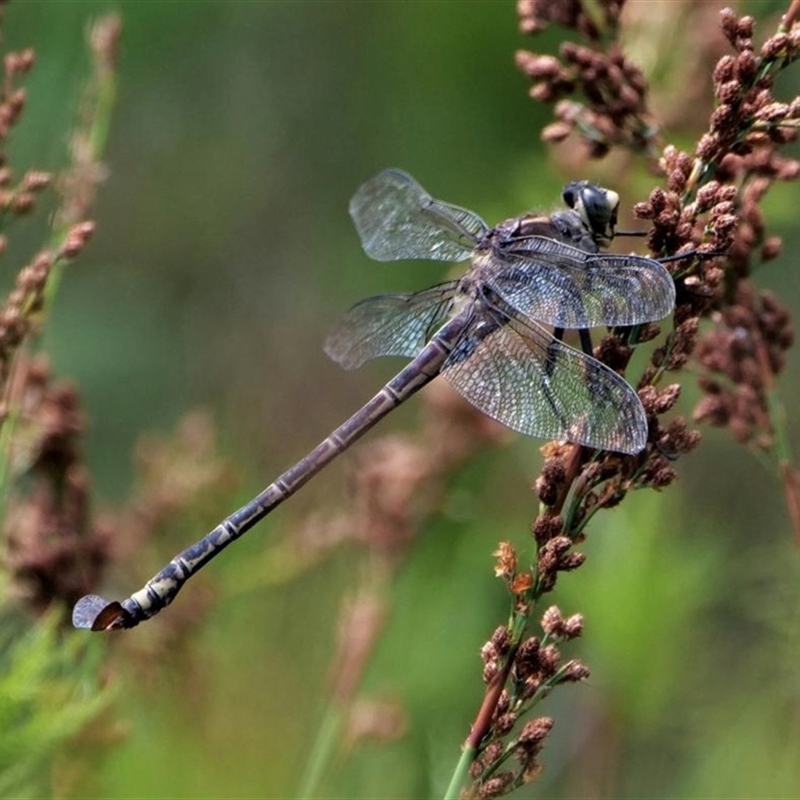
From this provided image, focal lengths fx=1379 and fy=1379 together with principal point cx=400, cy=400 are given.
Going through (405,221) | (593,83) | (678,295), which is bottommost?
(678,295)

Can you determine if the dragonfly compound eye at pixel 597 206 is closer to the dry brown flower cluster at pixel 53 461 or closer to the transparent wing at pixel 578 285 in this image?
the transparent wing at pixel 578 285

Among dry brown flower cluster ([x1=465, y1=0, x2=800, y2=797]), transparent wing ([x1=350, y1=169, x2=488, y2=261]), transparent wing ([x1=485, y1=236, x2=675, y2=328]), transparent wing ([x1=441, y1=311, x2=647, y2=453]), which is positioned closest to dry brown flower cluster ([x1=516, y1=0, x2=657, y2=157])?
dry brown flower cluster ([x1=465, y1=0, x2=800, y2=797])

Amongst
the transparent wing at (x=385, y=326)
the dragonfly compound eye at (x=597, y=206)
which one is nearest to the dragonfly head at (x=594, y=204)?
the dragonfly compound eye at (x=597, y=206)

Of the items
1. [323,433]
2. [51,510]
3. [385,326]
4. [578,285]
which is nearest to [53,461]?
[51,510]

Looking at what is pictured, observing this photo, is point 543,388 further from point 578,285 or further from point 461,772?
point 461,772

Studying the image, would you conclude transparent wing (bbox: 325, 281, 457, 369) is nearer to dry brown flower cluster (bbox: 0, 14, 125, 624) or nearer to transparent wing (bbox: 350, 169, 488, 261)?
transparent wing (bbox: 350, 169, 488, 261)

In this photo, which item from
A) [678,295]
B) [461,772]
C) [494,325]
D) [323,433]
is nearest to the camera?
[461,772]

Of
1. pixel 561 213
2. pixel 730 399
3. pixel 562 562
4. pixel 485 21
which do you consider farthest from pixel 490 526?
pixel 485 21
